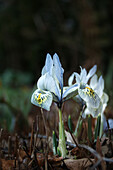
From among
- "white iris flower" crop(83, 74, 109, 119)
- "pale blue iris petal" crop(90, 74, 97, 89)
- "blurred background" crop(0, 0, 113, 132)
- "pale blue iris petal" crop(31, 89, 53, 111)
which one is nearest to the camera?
"pale blue iris petal" crop(31, 89, 53, 111)

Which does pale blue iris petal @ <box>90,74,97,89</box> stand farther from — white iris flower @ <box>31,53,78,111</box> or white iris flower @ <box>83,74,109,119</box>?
white iris flower @ <box>31,53,78,111</box>

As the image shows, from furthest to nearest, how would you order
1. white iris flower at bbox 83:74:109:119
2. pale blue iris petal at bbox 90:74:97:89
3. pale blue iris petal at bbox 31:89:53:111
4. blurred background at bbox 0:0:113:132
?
blurred background at bbox 0:0:113:132 → pale blue iris petal at bbox 90:74:97:89 → white iris flower at bbox 83:74:109:119 → pale blue iris petal at bbox 31:89:53:111

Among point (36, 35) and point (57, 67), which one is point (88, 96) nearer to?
point (57, 67)

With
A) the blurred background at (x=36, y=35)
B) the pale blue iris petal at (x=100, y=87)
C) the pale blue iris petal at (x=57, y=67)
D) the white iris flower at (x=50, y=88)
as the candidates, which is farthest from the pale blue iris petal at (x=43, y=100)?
the blurred background at (x=36, y=35)

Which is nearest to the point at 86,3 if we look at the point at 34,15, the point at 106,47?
the point at 106,47

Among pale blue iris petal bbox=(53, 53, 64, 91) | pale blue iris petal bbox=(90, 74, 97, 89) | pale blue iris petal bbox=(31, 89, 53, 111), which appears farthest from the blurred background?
pale blue iris petal bbox=(31, 89, 53, 111)

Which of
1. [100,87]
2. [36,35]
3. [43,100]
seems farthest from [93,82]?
[36,35]

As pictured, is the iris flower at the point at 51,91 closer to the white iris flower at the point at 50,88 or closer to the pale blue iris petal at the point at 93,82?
the white iris flower at the point at 50,88

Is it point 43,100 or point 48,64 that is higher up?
point 48,64
